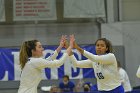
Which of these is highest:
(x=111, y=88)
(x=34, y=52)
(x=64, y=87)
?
(x=34, y=52)

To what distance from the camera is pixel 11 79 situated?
13.5 m

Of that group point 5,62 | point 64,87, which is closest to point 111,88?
point 64,87

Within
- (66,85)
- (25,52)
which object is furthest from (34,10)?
(25,52)

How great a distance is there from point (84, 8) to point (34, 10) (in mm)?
1712

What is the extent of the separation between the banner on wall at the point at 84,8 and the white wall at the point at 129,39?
2.19ft

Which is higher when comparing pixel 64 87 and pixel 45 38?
pixel 45 38

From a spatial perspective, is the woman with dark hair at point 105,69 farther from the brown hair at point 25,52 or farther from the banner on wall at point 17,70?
the banner on wall at point 17,70

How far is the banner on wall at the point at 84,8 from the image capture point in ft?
44.0

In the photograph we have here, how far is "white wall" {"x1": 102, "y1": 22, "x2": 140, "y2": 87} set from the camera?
13859 mm

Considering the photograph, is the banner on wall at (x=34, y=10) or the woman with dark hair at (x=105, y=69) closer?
the woman with dark hair at (x=105, y=69)

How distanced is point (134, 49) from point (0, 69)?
185 inches

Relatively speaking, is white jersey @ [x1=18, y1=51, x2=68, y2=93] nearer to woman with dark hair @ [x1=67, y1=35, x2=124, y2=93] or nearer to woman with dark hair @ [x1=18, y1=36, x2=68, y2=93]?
woman with dark hair @ [x1=18, y1=36, x2=68, y2=93]

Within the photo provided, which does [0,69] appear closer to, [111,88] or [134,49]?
[134,49]

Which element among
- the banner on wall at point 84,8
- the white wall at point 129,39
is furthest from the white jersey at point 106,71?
the white wall at point 129,39
